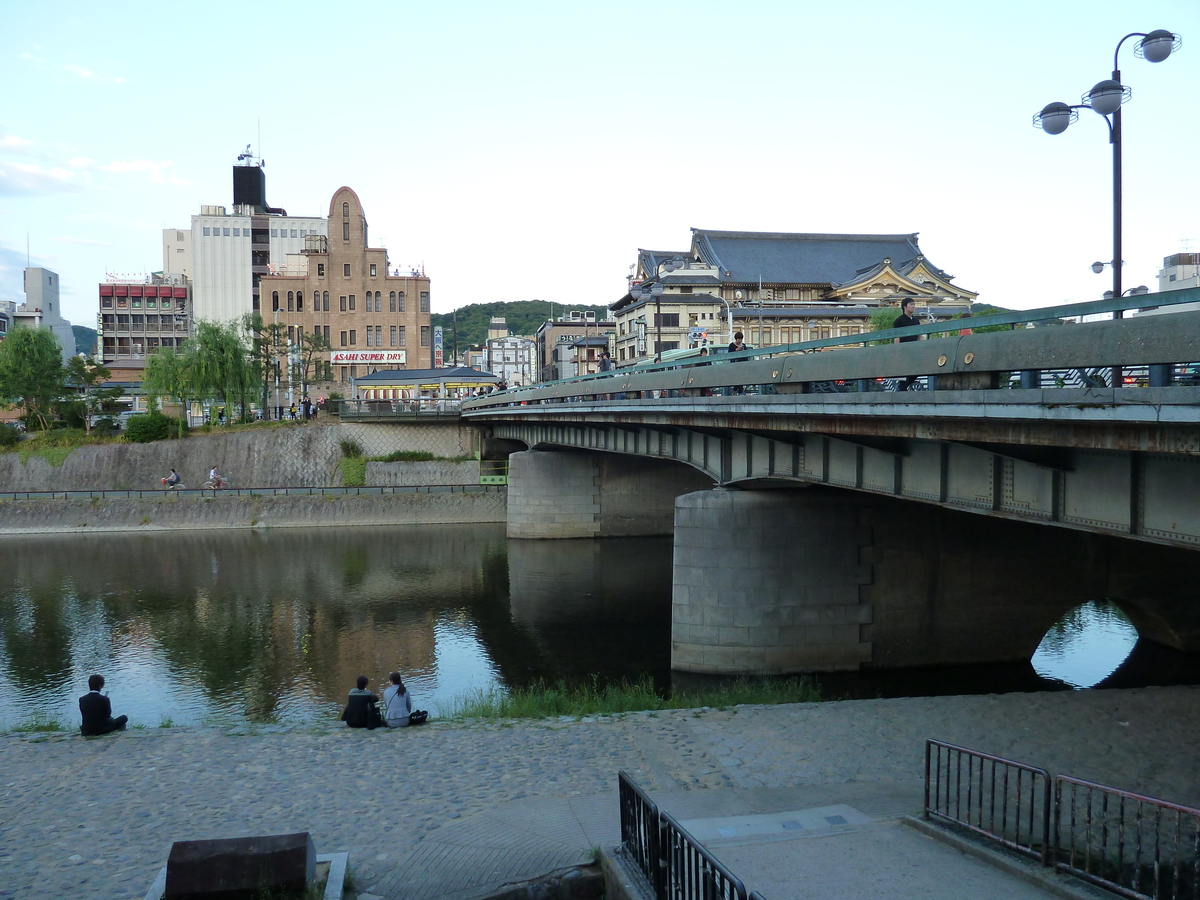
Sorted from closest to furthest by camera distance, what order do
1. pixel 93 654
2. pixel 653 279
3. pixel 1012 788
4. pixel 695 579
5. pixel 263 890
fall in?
pixel 263 890
pixel 1012 788
pixel 695 579
pixel 93 654
pixel 653 279

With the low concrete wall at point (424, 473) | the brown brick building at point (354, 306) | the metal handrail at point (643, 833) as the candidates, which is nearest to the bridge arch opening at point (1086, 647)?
the metal handrail at point (643, 833)

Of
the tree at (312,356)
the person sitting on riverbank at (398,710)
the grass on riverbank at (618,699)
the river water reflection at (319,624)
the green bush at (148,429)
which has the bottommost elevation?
the river water reflection at (319,624)

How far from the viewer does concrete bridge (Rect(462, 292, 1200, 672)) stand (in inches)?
379

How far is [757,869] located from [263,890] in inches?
183

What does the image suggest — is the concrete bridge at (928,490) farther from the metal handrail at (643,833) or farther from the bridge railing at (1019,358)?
the metal handrail at (643,833)

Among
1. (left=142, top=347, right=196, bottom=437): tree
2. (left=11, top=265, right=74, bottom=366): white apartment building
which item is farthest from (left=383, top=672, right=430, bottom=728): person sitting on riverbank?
(left=11, top=265, right=74, bottom=366): white apartment building

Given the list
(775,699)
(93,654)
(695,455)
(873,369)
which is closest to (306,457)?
(93,654)

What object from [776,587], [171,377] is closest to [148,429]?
[171,377]

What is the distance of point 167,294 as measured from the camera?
400 ft

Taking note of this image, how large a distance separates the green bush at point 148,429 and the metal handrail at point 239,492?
798 centimetres

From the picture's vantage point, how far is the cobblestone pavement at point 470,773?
973 centimetres

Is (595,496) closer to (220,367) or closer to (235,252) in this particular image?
(220,367)

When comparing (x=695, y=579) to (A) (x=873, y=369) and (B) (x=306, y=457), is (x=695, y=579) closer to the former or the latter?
(A) (x=873, y=369)

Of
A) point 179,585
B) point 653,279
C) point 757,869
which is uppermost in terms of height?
point 653,279
